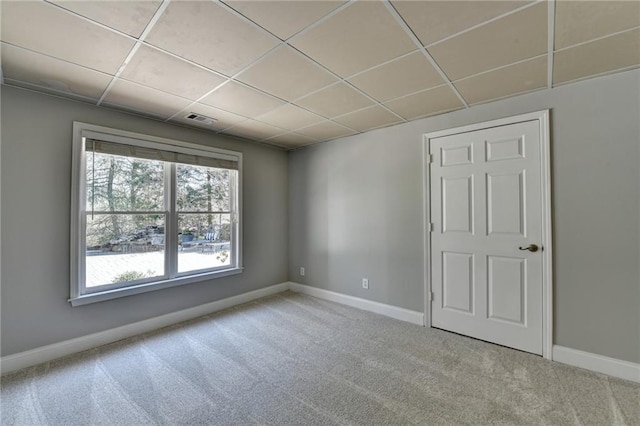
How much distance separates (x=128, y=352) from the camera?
2.57m

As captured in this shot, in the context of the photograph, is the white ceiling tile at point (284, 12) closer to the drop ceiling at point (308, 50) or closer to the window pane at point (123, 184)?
the drop ceiling at point (308, 50)

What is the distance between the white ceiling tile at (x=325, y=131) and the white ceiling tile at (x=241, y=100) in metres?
0.76

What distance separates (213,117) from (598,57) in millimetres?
3445

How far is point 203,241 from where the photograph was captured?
3639 mm

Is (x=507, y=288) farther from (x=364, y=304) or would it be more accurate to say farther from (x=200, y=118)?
(x=200, y=118)

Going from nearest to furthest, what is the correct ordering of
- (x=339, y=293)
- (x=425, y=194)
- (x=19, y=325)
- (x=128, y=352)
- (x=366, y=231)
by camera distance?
(x=19, y=325)
(x=128, y=352)
(x=425, y=194)
(x=366, y=231)
(x=339, y=293)

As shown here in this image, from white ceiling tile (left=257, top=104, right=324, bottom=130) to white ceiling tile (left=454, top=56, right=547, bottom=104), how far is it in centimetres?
151

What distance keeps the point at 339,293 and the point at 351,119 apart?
2.43m

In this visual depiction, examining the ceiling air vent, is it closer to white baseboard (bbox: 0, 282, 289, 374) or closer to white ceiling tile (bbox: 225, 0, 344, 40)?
white ceiling tile (bbox: 225, 0, 344, 40)

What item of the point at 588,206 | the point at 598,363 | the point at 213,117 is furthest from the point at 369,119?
the point at 598,363

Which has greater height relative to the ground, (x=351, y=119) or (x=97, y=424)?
(x=351, y=119)

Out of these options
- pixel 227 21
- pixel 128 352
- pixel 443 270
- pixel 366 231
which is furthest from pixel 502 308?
pixel 128 352

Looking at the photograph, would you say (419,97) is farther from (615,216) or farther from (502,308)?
(502,308)

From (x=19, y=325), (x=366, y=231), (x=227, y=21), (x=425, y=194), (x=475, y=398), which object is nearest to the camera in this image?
(x=227, y=21)
